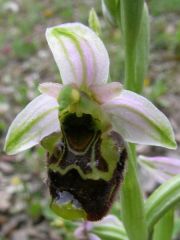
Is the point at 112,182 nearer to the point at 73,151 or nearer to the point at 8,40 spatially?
the point at 73,151

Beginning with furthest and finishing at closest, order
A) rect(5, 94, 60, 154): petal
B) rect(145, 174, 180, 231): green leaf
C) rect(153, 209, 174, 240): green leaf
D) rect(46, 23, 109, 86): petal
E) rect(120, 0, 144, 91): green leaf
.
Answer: rect(153, 209, 174, 240): green leaf
rect(145, 174, 180, 231): green leaf
rect(120, 0, 144, 91): green leaf
rect(5, 94, 60, 154): petal
rect(46, 23, 109, 86): petal

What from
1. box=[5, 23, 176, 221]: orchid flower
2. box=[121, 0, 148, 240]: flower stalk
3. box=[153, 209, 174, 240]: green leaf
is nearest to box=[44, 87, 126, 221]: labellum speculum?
box=[5, 23, 176, 221]: orchid flower

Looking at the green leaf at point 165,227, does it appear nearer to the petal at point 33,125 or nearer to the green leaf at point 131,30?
the green leaf at point 131,30

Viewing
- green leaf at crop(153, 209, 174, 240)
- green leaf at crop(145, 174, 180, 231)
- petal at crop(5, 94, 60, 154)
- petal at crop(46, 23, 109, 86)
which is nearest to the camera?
petal at crop(46, 23, 109, 86)

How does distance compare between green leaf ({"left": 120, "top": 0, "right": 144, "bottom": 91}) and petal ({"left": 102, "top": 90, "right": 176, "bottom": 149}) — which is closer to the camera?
petal ({"left": 102, "top": 90, "right": 176, "bottom": 149})

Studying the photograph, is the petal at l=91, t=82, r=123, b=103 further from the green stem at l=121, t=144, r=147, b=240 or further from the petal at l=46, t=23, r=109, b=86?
the green stem at l=121, t=144, r=147, b=240

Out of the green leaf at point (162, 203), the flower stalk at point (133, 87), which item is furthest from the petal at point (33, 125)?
the green leaf at point (162, 203)

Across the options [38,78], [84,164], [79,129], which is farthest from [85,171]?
[38,78]
